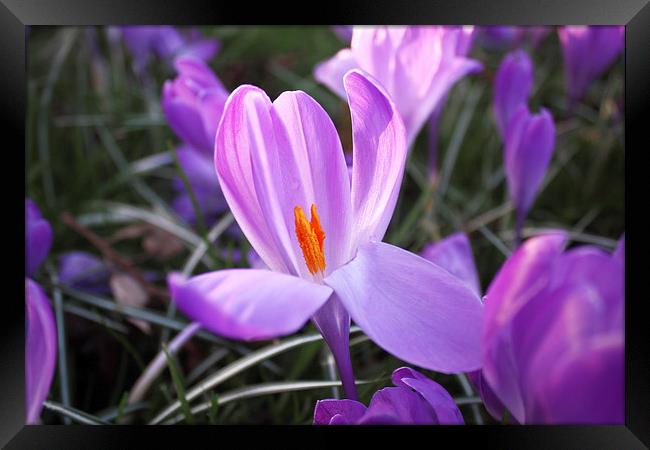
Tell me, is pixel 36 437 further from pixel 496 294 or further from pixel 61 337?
pixel 496 294

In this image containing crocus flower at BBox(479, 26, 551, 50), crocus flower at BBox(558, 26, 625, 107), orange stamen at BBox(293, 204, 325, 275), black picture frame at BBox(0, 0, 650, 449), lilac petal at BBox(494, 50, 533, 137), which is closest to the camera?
orange stamen at BBox(293, 204, 325, 275)

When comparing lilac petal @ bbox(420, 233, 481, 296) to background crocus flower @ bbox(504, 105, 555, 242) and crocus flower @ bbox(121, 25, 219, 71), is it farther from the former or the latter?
crocus flower @ bbox(121, 25, 219, 71)

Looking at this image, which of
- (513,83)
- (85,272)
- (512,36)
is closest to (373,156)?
(513,83)

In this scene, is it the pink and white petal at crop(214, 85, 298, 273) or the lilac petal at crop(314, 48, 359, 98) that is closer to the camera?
the pink and white petal at crop(214, 85, 298, 273)

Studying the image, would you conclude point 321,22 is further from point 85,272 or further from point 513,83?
point 85,272

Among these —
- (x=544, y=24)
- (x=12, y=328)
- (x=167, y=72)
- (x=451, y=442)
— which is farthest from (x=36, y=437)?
(x=167, y=72)

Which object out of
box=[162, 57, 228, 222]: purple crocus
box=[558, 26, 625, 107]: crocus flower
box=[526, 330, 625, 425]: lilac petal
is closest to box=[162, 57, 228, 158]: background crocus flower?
box=[162, 57, 228, 222]: purple crocus

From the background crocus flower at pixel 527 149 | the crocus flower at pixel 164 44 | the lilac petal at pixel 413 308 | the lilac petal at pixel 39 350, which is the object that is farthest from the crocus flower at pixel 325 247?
the crocus flower at pixel 164 44
